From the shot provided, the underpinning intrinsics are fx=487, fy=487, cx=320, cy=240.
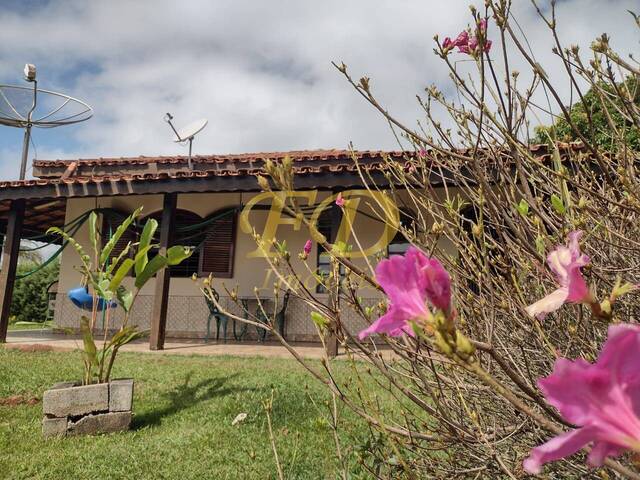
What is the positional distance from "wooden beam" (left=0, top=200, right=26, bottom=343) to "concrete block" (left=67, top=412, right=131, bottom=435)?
5.65 m

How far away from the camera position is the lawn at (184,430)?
2951mm

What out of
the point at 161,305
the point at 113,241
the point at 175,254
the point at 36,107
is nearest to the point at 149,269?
the point at 175,254

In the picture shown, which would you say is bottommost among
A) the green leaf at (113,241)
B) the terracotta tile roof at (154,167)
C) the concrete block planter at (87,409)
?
the concrete block planter at (87,409)

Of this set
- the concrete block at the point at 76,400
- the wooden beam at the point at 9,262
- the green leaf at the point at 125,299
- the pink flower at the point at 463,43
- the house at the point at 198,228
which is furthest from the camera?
the house at the point at 198,228

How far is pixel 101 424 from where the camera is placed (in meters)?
3.75

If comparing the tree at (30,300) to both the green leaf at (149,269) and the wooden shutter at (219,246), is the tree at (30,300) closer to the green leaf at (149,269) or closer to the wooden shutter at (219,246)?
the wooden shutter at (219,246)

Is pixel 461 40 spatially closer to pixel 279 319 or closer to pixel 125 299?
pixel 125 299

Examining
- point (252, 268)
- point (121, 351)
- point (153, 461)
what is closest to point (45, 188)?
point (121, 351)

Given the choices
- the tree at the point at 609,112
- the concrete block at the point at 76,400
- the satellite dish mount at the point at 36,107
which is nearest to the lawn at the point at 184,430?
the concrete block at the point at 76,400

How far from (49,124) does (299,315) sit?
725 cm

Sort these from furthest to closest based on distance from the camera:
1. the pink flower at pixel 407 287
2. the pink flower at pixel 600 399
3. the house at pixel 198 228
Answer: the house at pixel 198 228 → the pink flower at pixel 407 287 → the pink flower at pixel 600 399

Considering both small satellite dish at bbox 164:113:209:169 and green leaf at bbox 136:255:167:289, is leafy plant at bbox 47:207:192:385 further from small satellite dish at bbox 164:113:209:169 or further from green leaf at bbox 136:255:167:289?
small satellite dish at bbox 164:113:209:169

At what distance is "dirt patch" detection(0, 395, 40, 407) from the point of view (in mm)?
4473

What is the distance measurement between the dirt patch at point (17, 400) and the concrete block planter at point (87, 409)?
0.93 meters
